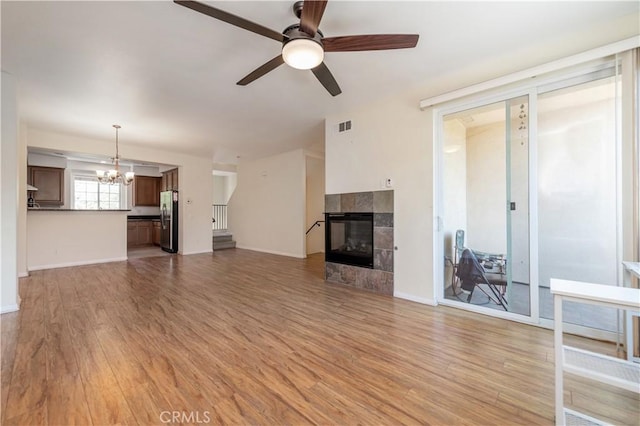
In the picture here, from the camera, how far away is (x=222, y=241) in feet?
27.5

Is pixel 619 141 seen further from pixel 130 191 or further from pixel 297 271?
pixel 130 191

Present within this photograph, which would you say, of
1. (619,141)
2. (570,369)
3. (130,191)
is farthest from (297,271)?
(130,191)

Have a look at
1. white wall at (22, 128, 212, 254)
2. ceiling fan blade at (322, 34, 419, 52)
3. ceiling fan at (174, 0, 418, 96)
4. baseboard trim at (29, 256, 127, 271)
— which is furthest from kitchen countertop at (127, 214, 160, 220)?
ceiling fan blade at (322, 34, 419, 52)

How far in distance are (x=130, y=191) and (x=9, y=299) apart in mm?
6502

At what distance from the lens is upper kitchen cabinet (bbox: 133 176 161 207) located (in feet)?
28.1

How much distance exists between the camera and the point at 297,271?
5141mm

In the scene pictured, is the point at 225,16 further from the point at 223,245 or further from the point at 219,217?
the point at 219,217

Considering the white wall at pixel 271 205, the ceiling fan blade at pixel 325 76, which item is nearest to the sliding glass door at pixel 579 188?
the ceiling fan blade at pixel 325 76

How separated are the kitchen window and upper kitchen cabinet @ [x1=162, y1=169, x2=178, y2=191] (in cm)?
172

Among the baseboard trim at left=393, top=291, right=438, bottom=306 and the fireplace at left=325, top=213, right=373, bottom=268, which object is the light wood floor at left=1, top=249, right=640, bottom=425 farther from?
the fireplace at left=325, top=213, right=373, bottom=268

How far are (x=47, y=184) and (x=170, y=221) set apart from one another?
3167mm

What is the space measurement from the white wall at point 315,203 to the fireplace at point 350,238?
3055 mm

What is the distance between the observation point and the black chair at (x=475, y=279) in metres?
2.96

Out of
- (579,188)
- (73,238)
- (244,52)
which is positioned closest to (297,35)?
(244,52)
